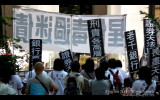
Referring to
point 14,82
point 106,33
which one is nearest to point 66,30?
point 106,33

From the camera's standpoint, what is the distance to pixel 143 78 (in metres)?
9.12

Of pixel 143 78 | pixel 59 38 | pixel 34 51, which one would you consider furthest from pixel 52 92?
pixel 59 38

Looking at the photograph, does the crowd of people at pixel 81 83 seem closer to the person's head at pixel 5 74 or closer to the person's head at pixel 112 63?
the person's head at pixel 5 74

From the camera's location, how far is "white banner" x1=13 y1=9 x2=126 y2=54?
14.0 meters

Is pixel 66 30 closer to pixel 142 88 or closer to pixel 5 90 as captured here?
pixel 142 88

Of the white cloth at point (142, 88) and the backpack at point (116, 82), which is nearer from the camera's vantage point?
the white cloth at point (142, 88)

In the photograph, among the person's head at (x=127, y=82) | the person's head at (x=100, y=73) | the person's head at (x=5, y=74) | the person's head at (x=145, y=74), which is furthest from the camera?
the person's head at (x=127, y=82)

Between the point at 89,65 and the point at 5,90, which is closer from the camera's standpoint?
the point at 5,90

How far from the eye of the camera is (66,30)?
1429cm

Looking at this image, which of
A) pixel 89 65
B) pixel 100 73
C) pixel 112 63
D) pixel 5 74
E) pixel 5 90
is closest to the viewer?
pixel 5 90

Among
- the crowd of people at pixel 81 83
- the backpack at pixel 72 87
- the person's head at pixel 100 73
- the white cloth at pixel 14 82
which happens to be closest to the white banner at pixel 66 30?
the crowd of people at pixel 81 83

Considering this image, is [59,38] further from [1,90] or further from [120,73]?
[1,90]

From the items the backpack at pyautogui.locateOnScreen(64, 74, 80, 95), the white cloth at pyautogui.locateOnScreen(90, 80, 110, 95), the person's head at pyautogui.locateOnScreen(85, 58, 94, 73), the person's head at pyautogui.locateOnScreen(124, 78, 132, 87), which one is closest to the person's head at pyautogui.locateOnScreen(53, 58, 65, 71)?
the person's head at pyautogui.locateOnScreen(85, 58, 94, 73)

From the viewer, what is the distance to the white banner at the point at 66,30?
14031 mm
